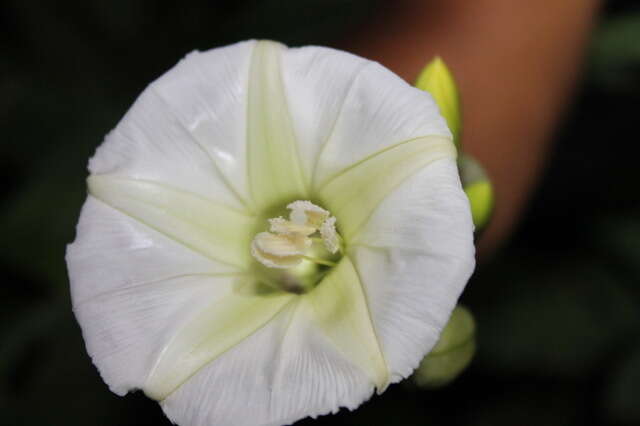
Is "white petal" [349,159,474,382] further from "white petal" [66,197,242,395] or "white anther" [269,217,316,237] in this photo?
"white petal" [66,197,242,395]

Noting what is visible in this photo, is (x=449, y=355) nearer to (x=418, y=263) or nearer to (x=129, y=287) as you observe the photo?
(x=418, y=263)

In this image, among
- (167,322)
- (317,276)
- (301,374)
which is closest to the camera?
(301,374)

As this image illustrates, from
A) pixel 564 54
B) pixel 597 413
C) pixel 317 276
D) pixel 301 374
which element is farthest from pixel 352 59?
pixel 597 413

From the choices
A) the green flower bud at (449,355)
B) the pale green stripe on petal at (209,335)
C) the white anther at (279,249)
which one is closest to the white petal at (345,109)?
the white anther at (279,249)

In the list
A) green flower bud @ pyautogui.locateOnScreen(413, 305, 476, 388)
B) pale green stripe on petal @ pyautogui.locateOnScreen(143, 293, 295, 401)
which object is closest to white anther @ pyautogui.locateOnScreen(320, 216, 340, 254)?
pale green stripe on petal @ pyautogui.locateOnScreen(143, 293, 295, 401)

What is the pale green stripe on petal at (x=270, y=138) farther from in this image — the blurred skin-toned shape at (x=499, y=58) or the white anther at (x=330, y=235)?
the blurred skin-toned shape at (x=499, y=58)

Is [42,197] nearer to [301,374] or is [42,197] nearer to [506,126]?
[506,126]
